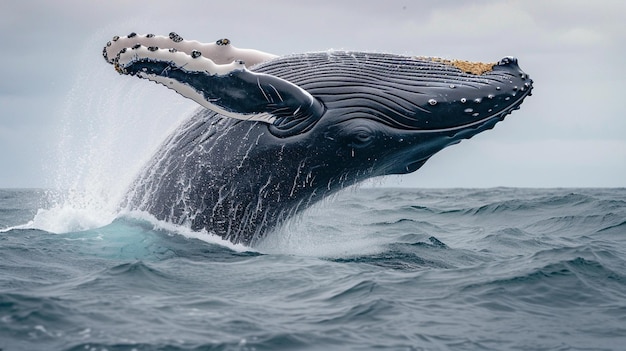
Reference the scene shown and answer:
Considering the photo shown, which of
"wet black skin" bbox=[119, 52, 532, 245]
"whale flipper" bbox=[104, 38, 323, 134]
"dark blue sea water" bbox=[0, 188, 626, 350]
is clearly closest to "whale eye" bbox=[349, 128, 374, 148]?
"wet black skin" bbox=[119, 52, 532, 245]

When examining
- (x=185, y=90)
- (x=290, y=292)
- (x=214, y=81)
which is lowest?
(x=290, y=292)

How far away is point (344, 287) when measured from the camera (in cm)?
905

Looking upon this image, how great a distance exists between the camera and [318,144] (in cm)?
1023

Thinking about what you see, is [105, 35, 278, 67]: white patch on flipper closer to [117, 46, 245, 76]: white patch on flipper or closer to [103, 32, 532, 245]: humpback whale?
[103, 32, 532, 245]: humpback whale

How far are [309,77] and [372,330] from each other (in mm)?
4174

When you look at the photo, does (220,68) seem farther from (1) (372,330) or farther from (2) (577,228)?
(2) (577,228)

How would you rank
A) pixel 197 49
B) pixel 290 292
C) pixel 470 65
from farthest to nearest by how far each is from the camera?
pixel 197 49 < pixel 470 65 < pixel 290 292

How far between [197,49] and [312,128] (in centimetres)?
217

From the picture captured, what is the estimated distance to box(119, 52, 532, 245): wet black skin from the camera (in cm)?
1023

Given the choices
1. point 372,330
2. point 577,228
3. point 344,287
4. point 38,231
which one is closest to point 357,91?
point 344,287

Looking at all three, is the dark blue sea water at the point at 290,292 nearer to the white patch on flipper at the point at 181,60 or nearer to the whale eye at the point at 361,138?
the whale eye at the point at 361,138

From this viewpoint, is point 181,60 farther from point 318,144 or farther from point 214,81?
point 318,144

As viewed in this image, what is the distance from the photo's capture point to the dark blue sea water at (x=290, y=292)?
710 cm

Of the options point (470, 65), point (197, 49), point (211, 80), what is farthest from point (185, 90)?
point (470, 65)
